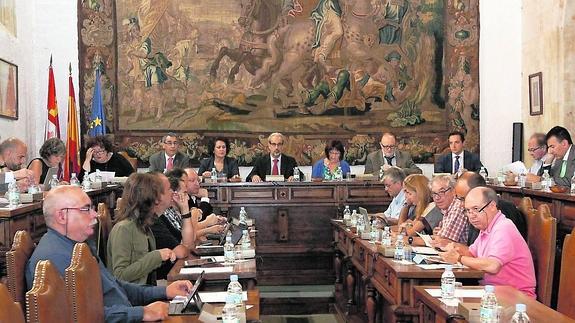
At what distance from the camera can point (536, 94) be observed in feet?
38.5

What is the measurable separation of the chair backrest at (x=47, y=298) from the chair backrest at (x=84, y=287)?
13 cm

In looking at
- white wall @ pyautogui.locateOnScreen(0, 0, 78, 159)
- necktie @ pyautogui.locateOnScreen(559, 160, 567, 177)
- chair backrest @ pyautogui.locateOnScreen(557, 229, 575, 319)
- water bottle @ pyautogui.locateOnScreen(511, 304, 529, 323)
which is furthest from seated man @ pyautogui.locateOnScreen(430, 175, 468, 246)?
white wall @ pyautogui.locateOnScreen(0, 0, 78, 159)

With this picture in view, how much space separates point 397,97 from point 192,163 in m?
3.82

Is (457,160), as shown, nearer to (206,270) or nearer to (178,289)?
(206,270)

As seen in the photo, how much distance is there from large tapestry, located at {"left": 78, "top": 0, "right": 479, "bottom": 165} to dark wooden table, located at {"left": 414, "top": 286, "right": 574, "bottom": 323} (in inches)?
336

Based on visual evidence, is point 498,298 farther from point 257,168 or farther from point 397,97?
point 397,97

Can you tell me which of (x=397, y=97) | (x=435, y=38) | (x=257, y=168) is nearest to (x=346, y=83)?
A: (x=397, y=97)

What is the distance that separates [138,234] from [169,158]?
20.5 feet

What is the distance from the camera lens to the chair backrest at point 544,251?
4724mm

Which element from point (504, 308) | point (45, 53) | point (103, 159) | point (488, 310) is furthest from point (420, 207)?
point (45, 53)

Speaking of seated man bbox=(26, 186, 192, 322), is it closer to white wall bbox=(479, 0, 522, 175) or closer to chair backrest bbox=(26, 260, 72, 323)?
chair backrest bbox=(26, 260, 72, 323)

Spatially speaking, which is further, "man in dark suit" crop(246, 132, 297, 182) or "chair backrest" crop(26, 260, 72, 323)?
"man in dark suit" crop(246, 132, 297, 182)

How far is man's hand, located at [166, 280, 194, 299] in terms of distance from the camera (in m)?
3.90

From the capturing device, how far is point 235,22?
40.4ft
